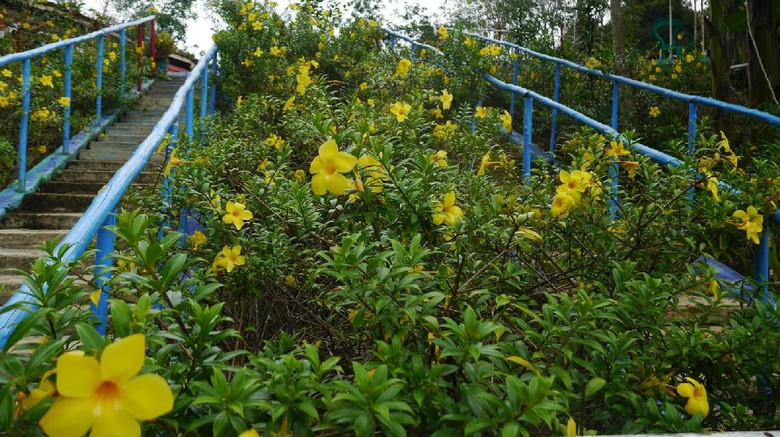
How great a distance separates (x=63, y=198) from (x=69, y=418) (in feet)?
15.7

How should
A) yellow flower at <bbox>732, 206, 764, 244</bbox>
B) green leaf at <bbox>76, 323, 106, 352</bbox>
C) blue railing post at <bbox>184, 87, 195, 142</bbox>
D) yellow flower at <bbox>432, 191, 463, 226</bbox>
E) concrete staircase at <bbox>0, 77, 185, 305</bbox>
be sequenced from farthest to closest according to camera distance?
1. concrete staircase at <bbox>0, 77, 185, 305</bbox>
2. blue railing post at <bbox>184, 87, 195, 142</bbox>
3. yellow flower at <bbox>732, 206, 764, 244</bbox>
4. yellow flower at <bbox>432, 191, 463, 226</bbox>
5. green leaf at <bbox>76, 323, 106, 352</bbox>

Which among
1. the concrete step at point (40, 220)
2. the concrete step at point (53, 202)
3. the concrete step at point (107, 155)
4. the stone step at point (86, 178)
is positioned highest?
the concrete step at point (107, 155)

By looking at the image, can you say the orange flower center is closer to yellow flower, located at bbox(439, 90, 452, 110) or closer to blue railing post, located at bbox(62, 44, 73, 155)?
yellow flower, located at bbox(439, 90, 452, 110)

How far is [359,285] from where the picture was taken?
1.38 metres

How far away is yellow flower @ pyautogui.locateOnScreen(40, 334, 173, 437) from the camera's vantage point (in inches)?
32.0

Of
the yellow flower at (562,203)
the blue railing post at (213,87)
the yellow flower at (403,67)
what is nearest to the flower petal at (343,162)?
the yellow flower at (562,203)

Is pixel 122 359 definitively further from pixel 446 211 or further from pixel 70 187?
pixel 70 187

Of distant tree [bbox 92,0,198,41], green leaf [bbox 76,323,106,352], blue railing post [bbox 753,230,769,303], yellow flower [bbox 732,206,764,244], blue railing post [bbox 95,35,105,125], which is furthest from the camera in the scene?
distant tree [bbox 92,0,198,41]

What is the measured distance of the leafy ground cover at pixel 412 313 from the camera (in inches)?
40.4

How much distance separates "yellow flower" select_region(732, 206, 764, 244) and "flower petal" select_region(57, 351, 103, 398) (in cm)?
184

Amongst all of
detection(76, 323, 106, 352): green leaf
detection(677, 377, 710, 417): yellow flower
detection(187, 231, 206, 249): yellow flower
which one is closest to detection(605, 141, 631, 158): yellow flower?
detection(677, 377, 710, 417): yellow flower

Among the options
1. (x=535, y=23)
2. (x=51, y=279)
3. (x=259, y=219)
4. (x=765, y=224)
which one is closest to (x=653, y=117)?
(x=535, y=23)

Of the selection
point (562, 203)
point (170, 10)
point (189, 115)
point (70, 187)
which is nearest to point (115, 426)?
point (562, 203)

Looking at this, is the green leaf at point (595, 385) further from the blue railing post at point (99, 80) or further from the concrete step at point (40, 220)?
the blue railing post at point (99, 80)
